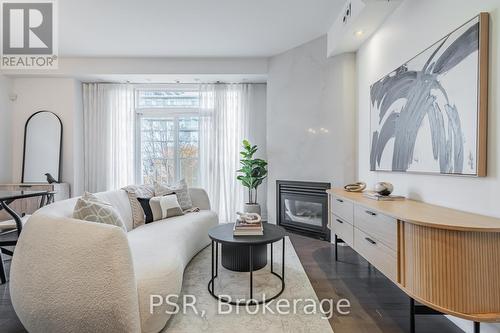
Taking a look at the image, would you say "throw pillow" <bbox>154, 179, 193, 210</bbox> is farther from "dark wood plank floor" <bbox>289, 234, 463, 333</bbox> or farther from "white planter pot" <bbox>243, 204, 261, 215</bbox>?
"dark wood plank floor" <bbox>289, 234, 463, 333</bbox>

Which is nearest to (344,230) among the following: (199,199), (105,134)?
(199,199)

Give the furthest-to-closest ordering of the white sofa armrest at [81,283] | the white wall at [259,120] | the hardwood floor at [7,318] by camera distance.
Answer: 1. the white wall at [259,120]
2. the hardwood floor at [7,318]
3. the white sofa armrest at [81,283]

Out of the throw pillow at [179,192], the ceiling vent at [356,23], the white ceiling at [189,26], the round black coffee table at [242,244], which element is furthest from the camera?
the throw pillow at [179,192]

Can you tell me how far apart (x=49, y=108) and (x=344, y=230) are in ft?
16.7

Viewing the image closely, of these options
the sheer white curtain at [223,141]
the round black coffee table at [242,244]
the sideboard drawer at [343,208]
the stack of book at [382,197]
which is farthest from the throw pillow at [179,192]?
the stack of book at [382,197]

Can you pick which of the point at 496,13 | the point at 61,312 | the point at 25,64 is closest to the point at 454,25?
the point at 496,13

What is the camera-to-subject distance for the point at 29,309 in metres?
1.40

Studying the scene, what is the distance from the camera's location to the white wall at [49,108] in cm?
430

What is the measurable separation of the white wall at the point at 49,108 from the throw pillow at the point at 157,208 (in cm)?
225

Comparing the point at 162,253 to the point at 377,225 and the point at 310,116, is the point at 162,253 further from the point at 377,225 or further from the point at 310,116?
the point at 310,116

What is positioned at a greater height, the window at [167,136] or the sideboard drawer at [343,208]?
the window at [167,136]

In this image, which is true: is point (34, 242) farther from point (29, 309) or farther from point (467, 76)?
point (467, 76)

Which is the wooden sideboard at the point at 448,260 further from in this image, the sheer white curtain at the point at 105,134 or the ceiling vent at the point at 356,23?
Result: the sheer white curtain at the point at 105,134

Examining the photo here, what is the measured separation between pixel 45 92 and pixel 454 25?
562cm
